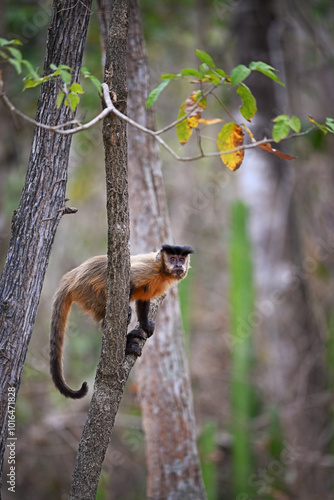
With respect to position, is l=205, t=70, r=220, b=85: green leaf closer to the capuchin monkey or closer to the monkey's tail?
the capuchin monkey

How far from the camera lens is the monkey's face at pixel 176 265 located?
4367 mm

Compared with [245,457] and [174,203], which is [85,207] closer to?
[174,203]

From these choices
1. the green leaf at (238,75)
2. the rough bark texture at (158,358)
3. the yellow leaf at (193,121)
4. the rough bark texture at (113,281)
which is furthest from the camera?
the rough bark texture at (158,358)

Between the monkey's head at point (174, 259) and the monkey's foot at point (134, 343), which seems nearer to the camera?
the monkey's foot at point (134, 343)

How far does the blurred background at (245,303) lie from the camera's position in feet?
24.1

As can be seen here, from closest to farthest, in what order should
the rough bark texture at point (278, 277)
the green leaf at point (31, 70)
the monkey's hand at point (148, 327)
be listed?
the green leaf at point (31, 70) → the monkey's hand at point (148, 327) → the rough bark texture at point (278, 277)

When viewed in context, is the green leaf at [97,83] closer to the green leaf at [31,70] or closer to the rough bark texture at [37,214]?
the green leaf at [31,70]

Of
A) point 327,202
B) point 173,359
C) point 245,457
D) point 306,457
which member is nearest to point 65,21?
point 173,359

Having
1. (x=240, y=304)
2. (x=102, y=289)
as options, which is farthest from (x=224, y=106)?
(x=240, y=304)

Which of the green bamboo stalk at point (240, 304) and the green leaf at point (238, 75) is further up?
the green leaf at point (238, 75)

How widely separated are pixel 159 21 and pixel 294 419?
731cm

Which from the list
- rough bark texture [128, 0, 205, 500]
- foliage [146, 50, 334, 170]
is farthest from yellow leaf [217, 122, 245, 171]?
rough bark texture [128, 0, 205, 500]

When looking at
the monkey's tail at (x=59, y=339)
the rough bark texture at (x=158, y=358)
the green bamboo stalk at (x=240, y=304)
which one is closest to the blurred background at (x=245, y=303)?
the green bamboo stalk at (x=240, y=304)

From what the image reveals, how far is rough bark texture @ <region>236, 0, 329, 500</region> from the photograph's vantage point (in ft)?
26.9
